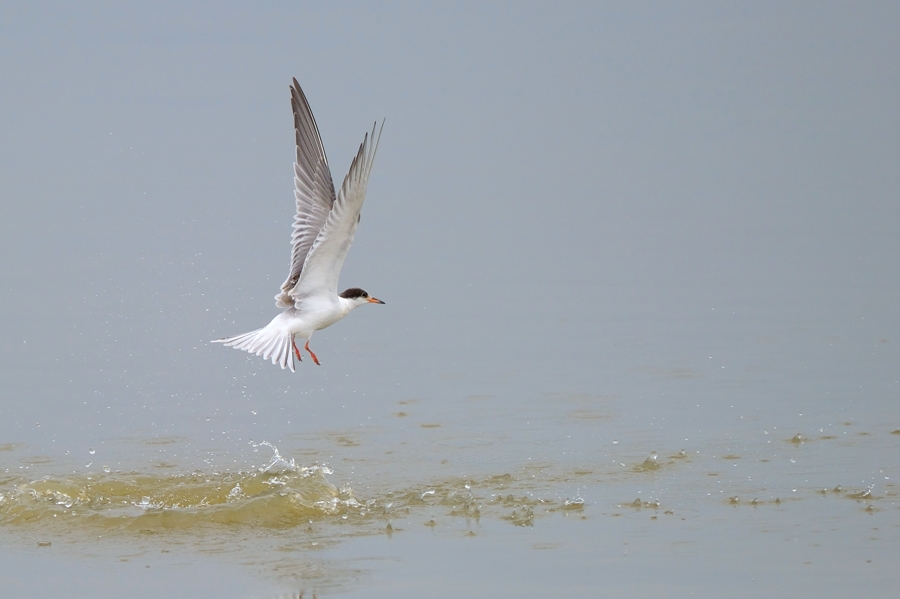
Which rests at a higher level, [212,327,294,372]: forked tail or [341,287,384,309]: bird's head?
[341,287,384,309]: bird's head

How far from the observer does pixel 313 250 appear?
764 cm

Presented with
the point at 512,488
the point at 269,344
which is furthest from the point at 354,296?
the point at 512,488

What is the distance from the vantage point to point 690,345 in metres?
Result: 9.74

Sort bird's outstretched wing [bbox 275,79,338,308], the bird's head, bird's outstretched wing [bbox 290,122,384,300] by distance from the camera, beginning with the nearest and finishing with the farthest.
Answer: bird's outstretched wing [bbox 290,122,384,300] → the bird's head → bird's outstretched wing [bbox 275,79,338,308]

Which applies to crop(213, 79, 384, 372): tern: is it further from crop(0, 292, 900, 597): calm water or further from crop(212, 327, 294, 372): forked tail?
crop(0, 292, 900, 597): calm water

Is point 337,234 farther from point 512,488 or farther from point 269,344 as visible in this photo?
point 512,488

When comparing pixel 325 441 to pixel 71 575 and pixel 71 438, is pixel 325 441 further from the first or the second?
pixel 71 575

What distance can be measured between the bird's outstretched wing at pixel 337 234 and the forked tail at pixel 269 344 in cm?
28

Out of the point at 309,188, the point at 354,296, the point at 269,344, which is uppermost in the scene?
the point at 309,188

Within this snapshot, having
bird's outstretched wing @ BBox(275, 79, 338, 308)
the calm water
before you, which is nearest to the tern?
bird's outstretched wing @ BBox(275, 79, 338, 308)

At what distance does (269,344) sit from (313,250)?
70cm

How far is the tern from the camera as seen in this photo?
23.9 ft

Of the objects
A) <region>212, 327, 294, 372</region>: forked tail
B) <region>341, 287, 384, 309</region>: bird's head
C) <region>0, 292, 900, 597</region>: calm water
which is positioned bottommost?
<region>0, 292, 900, 597</region>: calm water

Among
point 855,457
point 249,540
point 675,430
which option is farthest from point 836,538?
point 249,540
